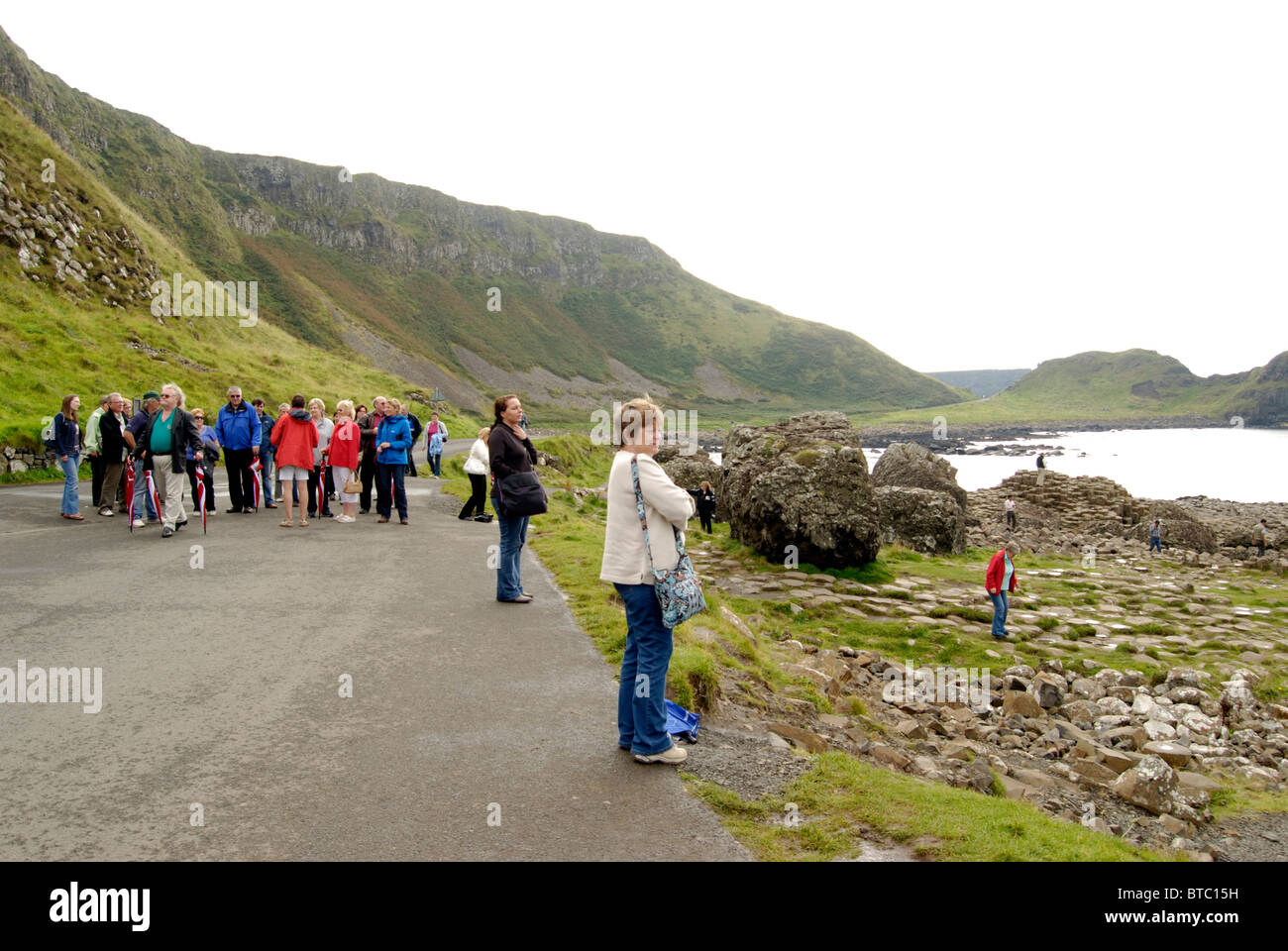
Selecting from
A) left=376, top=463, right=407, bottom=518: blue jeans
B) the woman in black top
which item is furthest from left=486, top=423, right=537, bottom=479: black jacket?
left=376, top=463, right=407, bottom=518: blue jeans

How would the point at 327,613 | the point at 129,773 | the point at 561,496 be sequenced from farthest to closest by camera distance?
the point at 561,496 < the point at 327,613 < the point at 129,773

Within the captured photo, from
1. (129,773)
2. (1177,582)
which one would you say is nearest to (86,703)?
(129,773)

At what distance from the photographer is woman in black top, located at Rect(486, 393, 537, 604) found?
33.4 feet

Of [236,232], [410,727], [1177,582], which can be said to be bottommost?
[1177,582]

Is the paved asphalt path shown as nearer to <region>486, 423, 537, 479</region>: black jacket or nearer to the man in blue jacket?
<region>486, 423, 537, 479</region>: black jacket

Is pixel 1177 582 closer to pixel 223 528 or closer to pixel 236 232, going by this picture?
pixel 223 528

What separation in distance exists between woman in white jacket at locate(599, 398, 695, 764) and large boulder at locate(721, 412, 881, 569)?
45.2 ft

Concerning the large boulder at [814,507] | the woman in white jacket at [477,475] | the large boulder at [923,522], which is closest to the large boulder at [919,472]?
the large boulder at [923,522]

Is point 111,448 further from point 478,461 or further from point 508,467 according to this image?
point 508,467

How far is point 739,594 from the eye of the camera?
16.6 m

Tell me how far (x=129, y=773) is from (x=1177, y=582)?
86.5 ft

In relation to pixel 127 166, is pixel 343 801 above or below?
below

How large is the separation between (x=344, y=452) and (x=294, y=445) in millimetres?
1250

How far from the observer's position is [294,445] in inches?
618
